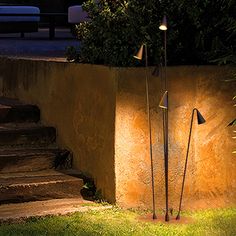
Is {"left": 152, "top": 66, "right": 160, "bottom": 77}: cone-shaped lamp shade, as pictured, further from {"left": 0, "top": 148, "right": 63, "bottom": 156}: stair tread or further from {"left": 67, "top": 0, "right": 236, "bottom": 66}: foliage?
{"left": 0, "top": 148, "right": 63, "bottom": 156}: stair tread

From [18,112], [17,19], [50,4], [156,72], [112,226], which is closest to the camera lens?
[112,226]

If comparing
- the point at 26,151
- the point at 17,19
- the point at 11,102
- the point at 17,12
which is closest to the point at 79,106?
the point at 26,151

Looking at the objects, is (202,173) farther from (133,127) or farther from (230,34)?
(230,34)

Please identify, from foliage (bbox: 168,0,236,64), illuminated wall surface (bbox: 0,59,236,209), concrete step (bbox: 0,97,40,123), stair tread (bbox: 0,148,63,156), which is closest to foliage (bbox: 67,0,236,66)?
foliage (bbox: 168,0,236,64)

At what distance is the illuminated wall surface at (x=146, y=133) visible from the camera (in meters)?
6.23

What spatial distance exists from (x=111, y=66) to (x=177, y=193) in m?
1.27

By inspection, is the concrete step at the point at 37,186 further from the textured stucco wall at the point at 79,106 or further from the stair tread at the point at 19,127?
the stair tread at the point at 19,127

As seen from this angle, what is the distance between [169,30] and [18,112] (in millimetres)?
1969

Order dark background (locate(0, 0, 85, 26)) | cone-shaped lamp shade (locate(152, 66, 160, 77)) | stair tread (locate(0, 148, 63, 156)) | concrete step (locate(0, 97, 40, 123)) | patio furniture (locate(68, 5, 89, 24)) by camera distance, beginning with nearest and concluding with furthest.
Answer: cone-shaped lamp shade (locate(152, 66, 160, 77)), stair tread (locate(0, 148, 63, 156)), concrete step (locate(0, 97, 40, 123)), patio furniture (locate(68, 5, 89, 24)), dark background (locate(0, 0, 85, 26))

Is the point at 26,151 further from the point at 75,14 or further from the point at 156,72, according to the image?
the point at 75,14

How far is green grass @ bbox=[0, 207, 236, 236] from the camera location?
5613mm

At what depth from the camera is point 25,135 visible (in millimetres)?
7117

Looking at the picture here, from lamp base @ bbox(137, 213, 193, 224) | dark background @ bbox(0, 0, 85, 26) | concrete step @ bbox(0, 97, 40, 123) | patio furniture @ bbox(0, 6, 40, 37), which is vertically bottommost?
lamp base @ bbox(137, 213, 193, 224)

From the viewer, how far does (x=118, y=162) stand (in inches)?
245
